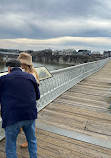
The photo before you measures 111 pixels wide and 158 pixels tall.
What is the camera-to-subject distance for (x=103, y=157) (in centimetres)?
254

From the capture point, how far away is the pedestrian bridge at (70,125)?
266 centimetres

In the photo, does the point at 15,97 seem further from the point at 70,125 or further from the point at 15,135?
the point at 70,125

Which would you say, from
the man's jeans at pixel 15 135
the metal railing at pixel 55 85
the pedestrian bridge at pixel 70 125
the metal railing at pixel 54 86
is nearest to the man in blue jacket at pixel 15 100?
the man's jeans at pixel 15 135

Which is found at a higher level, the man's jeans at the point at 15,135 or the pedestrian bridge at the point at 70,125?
the man's jeans at the point at 15,135

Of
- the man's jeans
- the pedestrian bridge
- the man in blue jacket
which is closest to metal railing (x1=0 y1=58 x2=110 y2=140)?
the pedestrian bridge

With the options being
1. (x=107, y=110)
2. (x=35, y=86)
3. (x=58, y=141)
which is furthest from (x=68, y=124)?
(x=35, y=86)

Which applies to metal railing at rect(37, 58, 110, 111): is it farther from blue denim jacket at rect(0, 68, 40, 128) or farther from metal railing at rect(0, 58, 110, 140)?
blue denim jacket at rect(0, 68, 40, 128)

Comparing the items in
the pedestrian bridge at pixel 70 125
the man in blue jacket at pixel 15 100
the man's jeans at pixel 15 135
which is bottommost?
the pedestrian bridge at pixel 70 125

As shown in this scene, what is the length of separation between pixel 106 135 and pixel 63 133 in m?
0.99

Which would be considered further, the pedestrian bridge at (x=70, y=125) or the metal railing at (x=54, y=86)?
the metal railing at (x=54, y=86)

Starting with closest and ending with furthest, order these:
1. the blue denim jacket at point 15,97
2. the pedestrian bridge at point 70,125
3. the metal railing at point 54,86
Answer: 1. the blue denim jacket at point 15,97
2. the pedestrian bridge at point 70,125
3. the metal railing at point 54,86

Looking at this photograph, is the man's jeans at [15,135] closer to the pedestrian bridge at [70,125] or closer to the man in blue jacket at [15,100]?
the man in blue jacket at [15,100]

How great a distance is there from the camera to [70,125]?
139 inches

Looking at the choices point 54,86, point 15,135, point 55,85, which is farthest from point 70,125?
point 55,85
